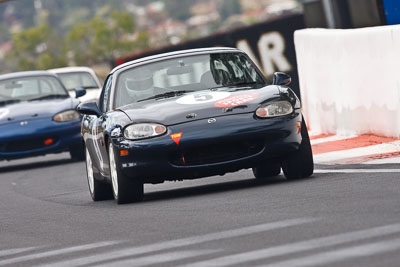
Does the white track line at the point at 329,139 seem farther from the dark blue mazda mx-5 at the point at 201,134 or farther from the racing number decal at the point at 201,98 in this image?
the racing number decal at the point at 201,98

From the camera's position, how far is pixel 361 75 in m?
13.9

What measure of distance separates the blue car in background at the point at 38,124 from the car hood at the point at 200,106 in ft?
25.7

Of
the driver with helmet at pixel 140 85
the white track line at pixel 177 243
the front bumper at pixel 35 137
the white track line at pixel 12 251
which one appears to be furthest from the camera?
the front bumper at pixel 35 137

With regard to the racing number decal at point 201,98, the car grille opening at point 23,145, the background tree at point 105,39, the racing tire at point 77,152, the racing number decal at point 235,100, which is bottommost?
the background tree at point 105,39

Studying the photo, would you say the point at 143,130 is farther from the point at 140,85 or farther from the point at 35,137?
the point at 35,137

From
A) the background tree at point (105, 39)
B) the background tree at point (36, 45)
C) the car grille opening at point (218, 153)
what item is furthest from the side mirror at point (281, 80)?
the background tree at point (105, 39)

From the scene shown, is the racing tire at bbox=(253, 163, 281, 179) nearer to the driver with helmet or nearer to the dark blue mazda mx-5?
the dark blue mazda mx-5

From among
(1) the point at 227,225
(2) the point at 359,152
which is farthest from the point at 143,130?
(2) the point at 359,152

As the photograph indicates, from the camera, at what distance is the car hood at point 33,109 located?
59.6 ft

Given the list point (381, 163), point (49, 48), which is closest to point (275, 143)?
point (381, 163)

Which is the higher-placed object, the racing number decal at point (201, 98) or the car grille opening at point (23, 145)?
the racing number decal at point (201, 98)

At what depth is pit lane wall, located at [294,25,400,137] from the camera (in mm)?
12867

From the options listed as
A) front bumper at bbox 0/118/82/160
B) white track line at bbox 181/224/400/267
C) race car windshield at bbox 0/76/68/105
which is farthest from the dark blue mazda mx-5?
race car windshield at bbox 0/76/68/105

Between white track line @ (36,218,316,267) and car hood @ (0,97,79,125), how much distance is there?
1100cm
